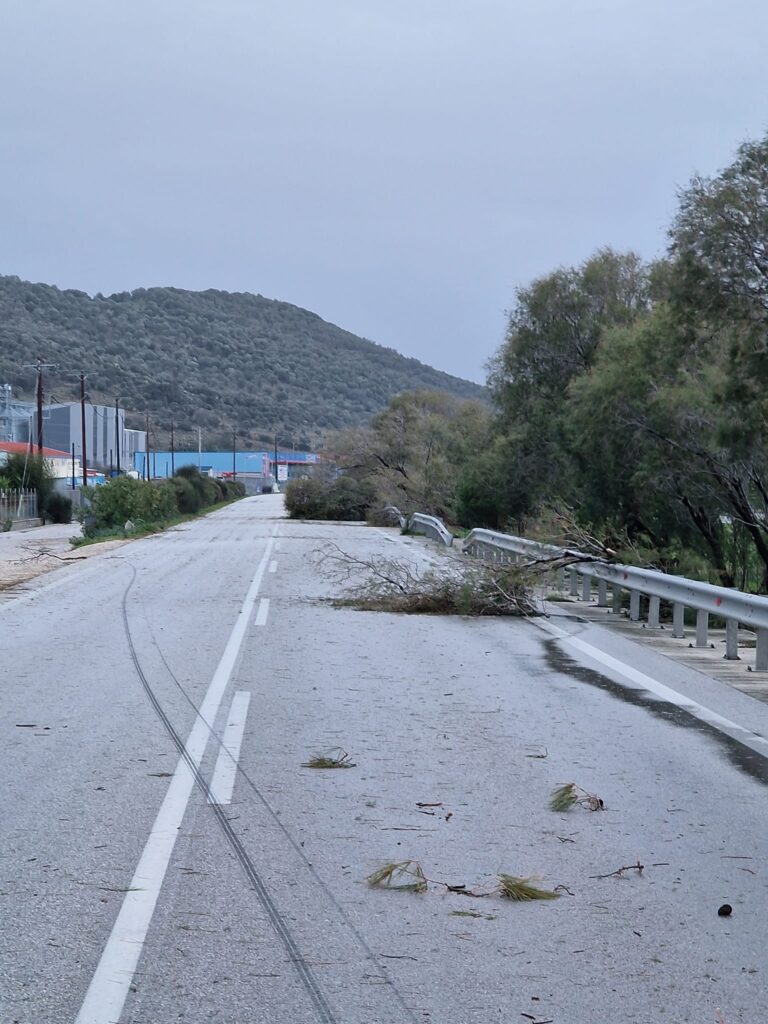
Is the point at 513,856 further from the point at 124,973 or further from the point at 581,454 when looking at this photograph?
the point at 581,454

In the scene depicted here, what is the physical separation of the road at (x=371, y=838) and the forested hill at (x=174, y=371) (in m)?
144

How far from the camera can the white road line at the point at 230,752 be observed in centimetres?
730

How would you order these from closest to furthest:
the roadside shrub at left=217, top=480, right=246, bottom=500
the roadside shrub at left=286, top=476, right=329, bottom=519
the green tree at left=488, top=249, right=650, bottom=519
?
the green tree at left=488, top=249, right=650, bottom=519
the roadside shrub at left=286, top=476, right=329, bottom=519
the roadside shrub at left=217, top=480, right=246, bottom=500

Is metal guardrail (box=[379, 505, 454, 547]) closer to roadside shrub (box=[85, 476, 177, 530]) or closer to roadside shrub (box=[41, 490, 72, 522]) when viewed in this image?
roadside shrub (box=[85, 476, 177, 530])

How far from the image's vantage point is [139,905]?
5.31 m

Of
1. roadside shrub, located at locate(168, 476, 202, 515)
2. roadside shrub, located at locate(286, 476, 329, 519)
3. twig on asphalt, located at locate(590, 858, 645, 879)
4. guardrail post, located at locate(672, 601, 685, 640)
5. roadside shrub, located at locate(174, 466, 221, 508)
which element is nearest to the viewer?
twig on asphalt, located at locate(590, 858, 645, 879)

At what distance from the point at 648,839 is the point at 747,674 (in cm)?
619

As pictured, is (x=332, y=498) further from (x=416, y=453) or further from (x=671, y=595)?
(x=671, y=595)

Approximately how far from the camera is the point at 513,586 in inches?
681

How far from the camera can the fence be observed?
6569cm

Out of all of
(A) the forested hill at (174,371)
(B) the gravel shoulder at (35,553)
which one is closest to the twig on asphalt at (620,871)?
(B) the gravel shoulder at (35,553)

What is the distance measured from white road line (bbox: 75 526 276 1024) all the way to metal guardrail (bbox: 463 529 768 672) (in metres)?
5.93

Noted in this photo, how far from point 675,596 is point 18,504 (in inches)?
2316

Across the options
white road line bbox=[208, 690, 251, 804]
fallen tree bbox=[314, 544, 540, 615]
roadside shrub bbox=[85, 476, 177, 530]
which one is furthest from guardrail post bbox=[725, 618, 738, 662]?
roadside shrub bbox=[85, 476, 177, 530]
